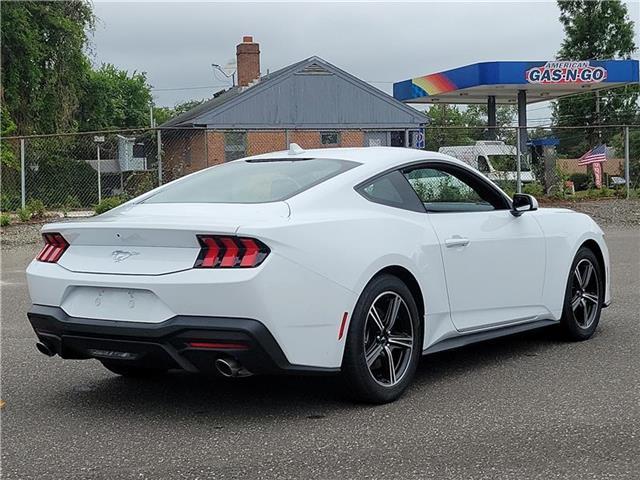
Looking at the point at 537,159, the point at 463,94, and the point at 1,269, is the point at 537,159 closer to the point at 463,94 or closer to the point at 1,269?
the point at 1,269

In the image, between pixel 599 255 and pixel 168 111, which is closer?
pixel 599 255

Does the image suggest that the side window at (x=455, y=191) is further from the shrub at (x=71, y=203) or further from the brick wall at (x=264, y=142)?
the brick wall at (x=264, y=142)

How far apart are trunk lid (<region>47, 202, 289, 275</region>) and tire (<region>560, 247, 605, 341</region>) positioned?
2.80 meters

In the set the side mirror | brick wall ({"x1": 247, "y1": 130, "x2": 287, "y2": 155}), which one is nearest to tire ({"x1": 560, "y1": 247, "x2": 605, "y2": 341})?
the side mirror

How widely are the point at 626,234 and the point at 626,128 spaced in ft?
16.4

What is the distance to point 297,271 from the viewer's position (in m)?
4.43

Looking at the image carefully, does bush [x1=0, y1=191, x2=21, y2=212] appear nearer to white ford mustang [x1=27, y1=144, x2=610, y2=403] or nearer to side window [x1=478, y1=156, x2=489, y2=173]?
side window [x1=478, y1=156, x2=489, y2=173]

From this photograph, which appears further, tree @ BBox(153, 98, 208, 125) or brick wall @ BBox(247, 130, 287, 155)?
tree @ BBox(153, 98, 208, 125)

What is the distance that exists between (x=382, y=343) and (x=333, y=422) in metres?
0.58

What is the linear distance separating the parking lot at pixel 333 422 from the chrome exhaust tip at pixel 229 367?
313mm

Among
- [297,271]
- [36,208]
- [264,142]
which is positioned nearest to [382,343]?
[297,271]

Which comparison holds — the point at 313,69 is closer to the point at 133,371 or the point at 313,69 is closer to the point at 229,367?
the point at 133,371

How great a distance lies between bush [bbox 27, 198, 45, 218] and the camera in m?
18.1

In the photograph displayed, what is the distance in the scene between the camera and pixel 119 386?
5496 millimetres
